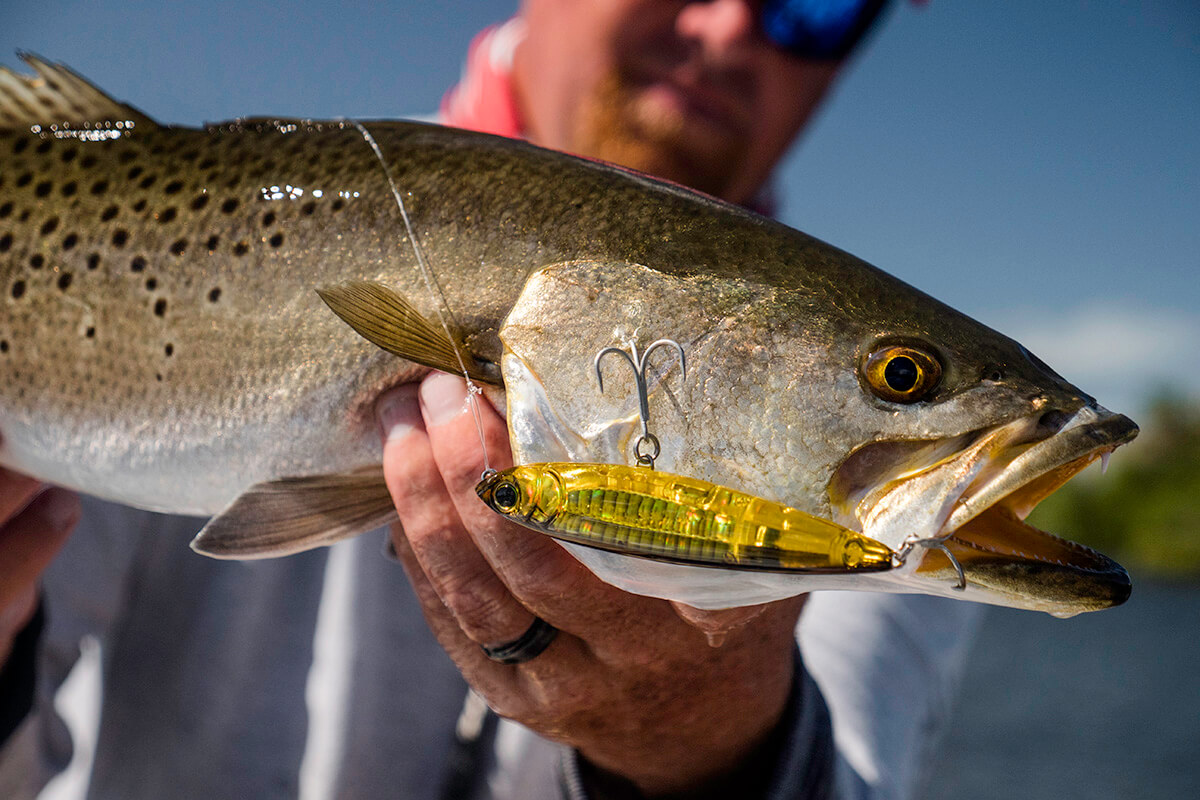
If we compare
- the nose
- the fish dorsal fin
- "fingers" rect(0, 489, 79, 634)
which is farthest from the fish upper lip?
the nose

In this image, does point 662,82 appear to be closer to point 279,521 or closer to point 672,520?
point 279,521

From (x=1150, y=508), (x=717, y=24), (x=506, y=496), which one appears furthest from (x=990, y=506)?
(x=1150, y=508)

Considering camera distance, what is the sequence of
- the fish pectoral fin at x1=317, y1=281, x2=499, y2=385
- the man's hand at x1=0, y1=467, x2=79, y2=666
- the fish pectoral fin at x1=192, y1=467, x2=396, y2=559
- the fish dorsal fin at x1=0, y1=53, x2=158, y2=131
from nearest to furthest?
the fish pectoral fin at x1=317, y1=281, x2=499, y2=385
the fish pectoral fin at x1=192, y1=467, x2=396, y2=559
the fish dorsal fin at x1=0, y1=53, x2=158, y2=131
the man's hand at x1=0, y1=467, x2=79, y2=666

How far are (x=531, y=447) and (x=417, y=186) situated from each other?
47 cm

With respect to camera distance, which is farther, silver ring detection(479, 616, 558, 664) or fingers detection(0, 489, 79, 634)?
fingers detection(0, 489, 79, 634)

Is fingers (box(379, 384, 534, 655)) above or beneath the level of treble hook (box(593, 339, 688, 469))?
beneath

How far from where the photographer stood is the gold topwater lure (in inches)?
33.3

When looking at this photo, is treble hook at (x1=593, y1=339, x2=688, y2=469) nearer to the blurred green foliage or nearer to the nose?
the nose

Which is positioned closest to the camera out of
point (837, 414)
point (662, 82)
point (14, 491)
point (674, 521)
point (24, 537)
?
point (674, 521)

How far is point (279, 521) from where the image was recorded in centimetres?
131

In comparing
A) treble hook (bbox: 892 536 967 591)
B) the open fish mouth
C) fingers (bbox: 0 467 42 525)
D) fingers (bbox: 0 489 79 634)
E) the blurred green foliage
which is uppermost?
the blurred green foliage

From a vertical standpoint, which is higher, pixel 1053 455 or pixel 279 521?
pixel 1053 455

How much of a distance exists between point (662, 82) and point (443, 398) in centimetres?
210

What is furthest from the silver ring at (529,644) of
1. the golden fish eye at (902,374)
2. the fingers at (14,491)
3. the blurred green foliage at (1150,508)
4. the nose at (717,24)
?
the blurred green foliage at (1150,508)
